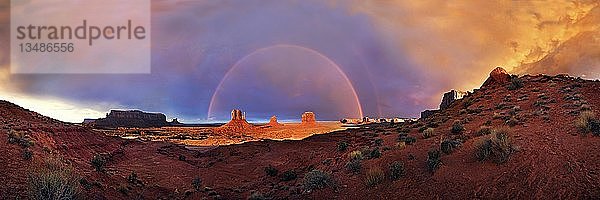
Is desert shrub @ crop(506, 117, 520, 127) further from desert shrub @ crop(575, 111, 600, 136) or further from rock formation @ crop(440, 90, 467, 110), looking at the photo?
rock formation @ crop(440, 90, 467, 110)

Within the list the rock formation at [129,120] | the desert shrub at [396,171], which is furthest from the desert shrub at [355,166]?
the rock formation at [129,120]

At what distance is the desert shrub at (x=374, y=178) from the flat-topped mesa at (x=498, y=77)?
100 feet

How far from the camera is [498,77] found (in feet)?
138

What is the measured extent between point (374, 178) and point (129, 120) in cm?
14070

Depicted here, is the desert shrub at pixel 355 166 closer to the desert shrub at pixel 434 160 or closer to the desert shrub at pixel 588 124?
the desert shrub at pixel 434 160

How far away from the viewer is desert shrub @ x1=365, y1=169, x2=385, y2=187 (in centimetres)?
1559

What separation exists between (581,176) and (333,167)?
1109cm

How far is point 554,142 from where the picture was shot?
597 inches

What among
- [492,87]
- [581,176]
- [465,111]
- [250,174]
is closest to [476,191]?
[581,176]

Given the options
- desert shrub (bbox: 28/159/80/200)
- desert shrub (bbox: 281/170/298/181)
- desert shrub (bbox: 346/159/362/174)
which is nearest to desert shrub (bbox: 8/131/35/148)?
desert shrub (bbox: 28/159/80/200)

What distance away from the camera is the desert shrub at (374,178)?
1559 centimetres

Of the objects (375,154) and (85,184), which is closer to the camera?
(85,184)

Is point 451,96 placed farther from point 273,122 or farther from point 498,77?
point 273,122

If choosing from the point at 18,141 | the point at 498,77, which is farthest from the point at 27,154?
the point at 498,77
